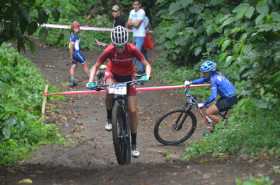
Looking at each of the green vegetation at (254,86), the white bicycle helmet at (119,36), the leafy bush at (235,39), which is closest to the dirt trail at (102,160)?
the green vegetation at (254,86)

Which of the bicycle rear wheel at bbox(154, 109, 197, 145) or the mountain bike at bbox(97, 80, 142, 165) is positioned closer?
the mountain bike at bbox(97, 80, 142, 165)

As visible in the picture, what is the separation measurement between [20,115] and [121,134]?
270cm

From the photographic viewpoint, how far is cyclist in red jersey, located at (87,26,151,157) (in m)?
9.12

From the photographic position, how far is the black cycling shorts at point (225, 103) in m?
10.9

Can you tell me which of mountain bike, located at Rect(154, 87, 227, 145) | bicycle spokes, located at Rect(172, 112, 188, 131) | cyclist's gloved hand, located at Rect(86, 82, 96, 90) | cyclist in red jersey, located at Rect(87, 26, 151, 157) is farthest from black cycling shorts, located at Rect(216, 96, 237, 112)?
cyclist's gloved hand, located at Rect(86, 82, 96, 90)

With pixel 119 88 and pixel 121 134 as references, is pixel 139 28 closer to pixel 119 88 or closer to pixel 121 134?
pixel 119 88

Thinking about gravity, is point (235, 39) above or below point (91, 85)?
above

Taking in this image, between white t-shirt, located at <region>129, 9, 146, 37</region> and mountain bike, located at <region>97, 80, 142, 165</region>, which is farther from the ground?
white t-shirt, located at <region>129, 9, 146, 37</region>

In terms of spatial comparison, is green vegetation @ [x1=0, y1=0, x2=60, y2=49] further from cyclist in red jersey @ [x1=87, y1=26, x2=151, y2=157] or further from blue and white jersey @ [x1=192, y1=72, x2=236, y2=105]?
blue and white jersey @ [x1=192, y1=72, x2=236, y2=105]

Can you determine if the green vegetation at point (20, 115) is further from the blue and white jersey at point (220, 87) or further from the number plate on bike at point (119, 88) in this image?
the blue and white jersey at point (220, 87)

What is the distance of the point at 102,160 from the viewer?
10.1 metres

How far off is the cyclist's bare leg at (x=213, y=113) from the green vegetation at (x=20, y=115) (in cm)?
262

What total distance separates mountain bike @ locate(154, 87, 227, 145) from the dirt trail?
20 centimetres

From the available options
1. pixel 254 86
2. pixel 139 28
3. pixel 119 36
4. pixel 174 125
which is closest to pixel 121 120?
pixel 119 36
